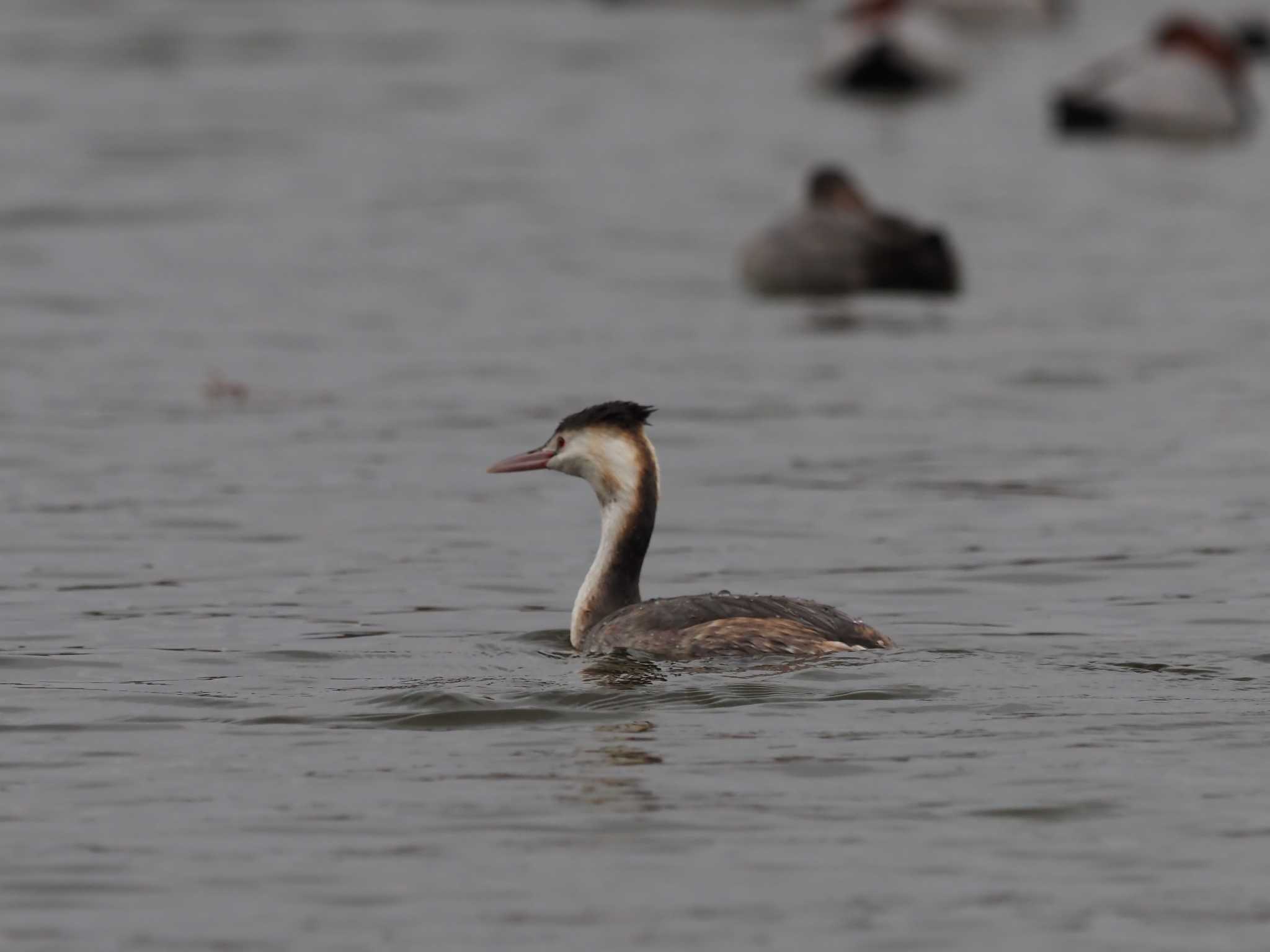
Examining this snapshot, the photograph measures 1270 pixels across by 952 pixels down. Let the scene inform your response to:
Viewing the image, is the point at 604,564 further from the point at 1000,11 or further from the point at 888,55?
the point at 1000,11

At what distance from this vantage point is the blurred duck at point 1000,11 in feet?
185

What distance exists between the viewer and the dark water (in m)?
9.09

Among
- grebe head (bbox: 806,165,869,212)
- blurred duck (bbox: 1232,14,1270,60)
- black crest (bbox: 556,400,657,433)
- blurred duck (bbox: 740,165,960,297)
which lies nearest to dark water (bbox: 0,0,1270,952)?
blurred duck (bbox: 740,165,960,297)

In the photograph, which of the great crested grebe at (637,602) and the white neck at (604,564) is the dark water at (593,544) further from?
the white neck at (604,564)

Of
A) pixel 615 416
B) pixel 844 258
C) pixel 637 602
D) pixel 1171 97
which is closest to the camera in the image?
pixel 615 416

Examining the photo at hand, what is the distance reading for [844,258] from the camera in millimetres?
26953

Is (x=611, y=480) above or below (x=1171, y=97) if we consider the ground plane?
below

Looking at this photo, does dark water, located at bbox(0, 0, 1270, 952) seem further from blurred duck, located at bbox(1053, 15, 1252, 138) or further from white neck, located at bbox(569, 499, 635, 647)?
blurred duck, located at bbox(1053, 15, 1252, 138)

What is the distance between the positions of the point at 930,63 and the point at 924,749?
36509 millimetres

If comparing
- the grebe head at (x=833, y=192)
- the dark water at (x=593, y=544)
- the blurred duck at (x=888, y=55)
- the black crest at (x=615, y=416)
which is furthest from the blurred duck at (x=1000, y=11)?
the black crest at (x=615, y=416)

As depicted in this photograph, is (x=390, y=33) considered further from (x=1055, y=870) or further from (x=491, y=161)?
(x=1055, y=870)

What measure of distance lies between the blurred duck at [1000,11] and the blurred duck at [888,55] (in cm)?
952

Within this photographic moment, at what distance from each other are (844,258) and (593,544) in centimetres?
1095

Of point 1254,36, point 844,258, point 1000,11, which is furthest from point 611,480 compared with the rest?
point 1000,11
